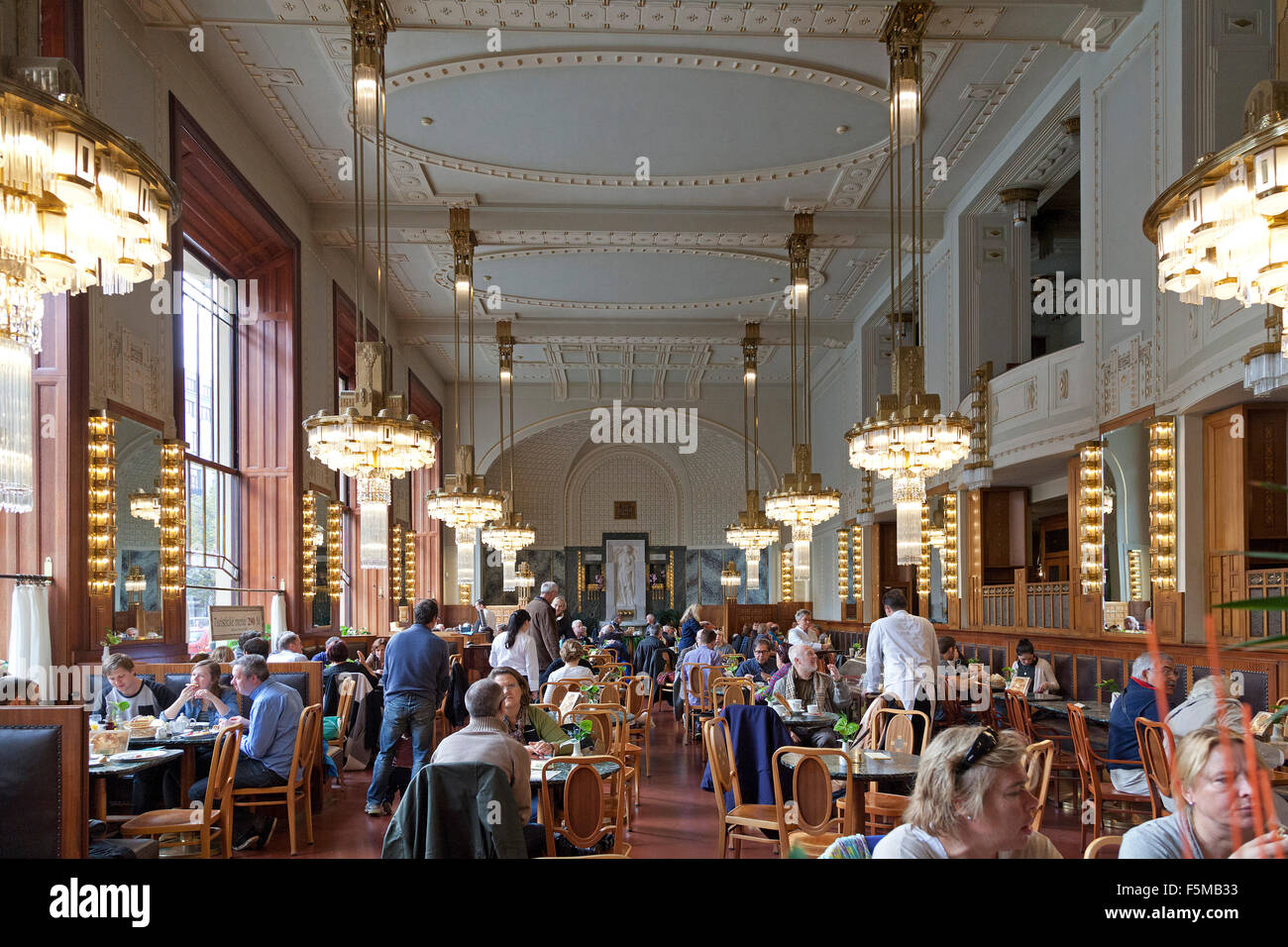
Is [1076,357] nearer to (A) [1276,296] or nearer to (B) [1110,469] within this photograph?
(B) [1110,469]

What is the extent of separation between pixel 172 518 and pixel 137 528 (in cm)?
66

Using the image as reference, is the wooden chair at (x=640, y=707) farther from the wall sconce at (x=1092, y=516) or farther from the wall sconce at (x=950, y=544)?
the wall sconce at (x=950, y=544)

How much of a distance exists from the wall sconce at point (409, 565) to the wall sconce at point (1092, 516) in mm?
13099

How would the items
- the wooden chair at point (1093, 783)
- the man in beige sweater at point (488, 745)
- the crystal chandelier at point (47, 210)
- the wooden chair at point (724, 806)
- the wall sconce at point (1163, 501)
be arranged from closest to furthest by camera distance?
1. the crystal chandelier at point (47, 210)
2. the man in beige sweater at point (488, 745)
3. the wooden chair at point (724, 806)
4. the wooden chair at point (1093, 783)
5. the wall sconce at point (1163, 501)

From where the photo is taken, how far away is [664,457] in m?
26.4

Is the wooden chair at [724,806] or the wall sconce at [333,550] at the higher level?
the wall sconce at [333,550]

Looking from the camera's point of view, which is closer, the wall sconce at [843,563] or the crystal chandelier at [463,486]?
the crystal chandelier at [463,486]

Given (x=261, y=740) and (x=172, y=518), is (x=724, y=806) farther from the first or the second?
(x=172, y=518)

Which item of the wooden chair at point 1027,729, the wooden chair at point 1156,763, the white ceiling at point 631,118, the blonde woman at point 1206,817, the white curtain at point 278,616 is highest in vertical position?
the white ceiling at point 631,118

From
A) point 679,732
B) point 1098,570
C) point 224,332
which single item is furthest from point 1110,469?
point 224,332

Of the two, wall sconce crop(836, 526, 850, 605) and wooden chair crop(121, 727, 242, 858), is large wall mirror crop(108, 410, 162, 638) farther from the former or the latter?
wall sconce crop(836, 526, 850, 605)

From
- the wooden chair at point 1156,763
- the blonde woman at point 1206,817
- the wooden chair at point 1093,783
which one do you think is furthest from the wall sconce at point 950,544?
the blonde woman at point 1206,817

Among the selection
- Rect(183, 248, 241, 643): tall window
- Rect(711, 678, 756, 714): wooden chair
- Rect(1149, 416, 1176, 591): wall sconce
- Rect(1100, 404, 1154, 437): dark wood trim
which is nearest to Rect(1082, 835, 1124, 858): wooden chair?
Rect(711, 678, 756, 714): wooden chair

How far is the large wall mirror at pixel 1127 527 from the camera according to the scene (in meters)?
8.95
